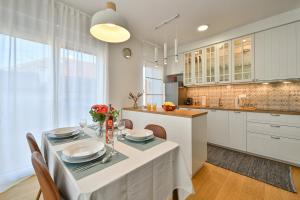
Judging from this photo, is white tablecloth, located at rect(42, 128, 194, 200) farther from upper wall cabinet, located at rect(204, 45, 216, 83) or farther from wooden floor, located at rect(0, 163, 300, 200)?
upper wall cabinet, located at rect(204, 45, 216, 83)

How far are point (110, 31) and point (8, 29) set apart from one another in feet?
4.24

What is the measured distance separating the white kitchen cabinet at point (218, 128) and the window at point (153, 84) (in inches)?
61.3

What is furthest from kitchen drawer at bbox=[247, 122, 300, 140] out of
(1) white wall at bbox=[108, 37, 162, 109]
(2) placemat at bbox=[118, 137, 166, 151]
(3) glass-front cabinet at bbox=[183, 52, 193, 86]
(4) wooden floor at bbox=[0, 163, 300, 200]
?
(1) white wall at bbox=[108, 37, 162, 109]

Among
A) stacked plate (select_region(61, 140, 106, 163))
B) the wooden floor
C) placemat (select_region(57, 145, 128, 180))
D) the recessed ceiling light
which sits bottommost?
the wooden floor

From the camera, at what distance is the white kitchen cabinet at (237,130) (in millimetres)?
2514

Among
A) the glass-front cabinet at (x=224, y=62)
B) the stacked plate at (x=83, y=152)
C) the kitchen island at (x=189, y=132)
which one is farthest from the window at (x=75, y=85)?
the glass-front cabinet at (x=224, y=62)

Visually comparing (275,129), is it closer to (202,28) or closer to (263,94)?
(263,94)

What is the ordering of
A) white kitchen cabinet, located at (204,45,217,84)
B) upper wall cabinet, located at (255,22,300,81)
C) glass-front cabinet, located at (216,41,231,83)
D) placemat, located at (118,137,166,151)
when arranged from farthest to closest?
white kitchen cabinet, located at (204,45,217,84)
glass-front cabinet, located at (216,41,231,83)
upper wall cabinet, located at (255,22,300,81)
placemat, located at (118,137,166,151)

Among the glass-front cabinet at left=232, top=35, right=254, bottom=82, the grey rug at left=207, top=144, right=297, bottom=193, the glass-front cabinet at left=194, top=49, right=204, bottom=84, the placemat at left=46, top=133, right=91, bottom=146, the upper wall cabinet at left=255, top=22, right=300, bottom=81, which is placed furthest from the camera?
the glass-front cabinet at left=194, top=49, right=204, bottom=84

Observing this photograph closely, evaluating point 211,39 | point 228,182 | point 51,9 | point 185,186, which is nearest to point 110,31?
point 51,9

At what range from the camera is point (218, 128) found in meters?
2.82

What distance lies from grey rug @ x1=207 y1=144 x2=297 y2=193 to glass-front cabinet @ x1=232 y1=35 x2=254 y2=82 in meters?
1.54

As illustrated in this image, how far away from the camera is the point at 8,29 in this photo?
61.6 inches

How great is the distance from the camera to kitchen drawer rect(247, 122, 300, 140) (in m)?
2.04
